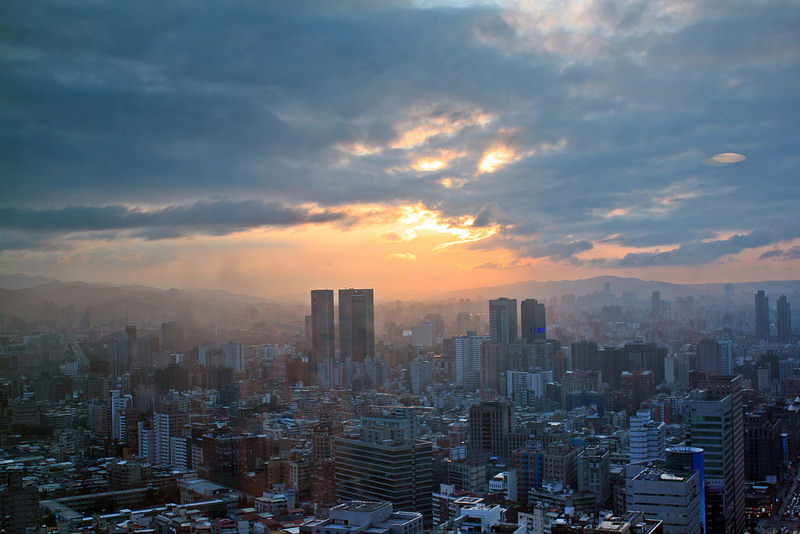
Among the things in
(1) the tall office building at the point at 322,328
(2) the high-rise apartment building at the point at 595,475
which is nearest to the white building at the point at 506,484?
(2) the high-rise apartment building at the point at 595,475

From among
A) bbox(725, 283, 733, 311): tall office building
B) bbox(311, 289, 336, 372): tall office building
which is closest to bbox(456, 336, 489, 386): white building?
bbox(311, 289, 336, 372): tall office building

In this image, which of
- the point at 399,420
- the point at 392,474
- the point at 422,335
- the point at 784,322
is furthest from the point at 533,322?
the point at 392,474

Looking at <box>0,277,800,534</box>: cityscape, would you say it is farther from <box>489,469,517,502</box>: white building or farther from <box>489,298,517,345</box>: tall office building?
<box>489,298,517,345</box>: tall office building

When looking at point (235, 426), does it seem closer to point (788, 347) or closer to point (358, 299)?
point (358, 299)

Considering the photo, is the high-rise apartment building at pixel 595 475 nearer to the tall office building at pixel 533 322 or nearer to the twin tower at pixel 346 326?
the twin tower at pixel 346 326

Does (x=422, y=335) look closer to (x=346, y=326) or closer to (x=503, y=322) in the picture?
(x=346, y=326)

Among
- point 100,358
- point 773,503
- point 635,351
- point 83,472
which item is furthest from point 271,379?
point 635,351

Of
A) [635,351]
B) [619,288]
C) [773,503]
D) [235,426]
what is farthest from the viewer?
[635,351]
